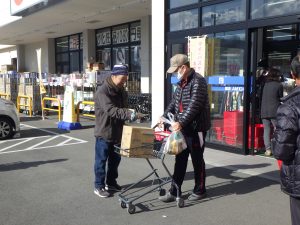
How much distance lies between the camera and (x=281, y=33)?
32.5ft

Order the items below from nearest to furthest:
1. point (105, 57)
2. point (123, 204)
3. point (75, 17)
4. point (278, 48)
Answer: point (123, 204), point (278, 48), point (75, 17), point (105, 57)

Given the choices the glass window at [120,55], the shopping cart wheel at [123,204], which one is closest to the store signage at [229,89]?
the shopping cart wheel at [123,204]

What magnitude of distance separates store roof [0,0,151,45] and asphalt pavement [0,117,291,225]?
6.62 meters

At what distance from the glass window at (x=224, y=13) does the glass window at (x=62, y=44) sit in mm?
15485

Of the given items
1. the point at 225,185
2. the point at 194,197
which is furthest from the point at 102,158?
the point at 225,185

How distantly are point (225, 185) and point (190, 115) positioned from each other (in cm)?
169

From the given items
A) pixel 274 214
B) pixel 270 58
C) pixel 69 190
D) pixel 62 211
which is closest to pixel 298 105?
pixel 274 214

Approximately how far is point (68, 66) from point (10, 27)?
4097 mm

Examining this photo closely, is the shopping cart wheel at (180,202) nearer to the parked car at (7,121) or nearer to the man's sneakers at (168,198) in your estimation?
the man's sneakers at (168,198)

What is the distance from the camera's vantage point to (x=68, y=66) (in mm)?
22984

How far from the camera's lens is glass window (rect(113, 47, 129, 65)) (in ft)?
59.3

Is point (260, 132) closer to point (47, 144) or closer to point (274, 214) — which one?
point (274, 214)

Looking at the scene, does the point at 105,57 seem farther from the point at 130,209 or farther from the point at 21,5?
the point at 130,209

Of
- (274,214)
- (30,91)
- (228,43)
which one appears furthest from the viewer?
(30,91)
